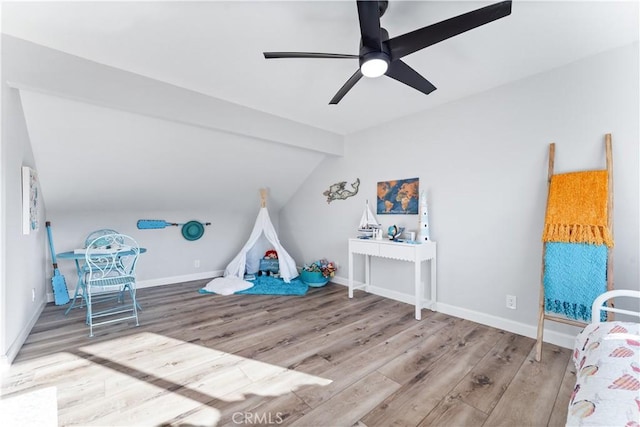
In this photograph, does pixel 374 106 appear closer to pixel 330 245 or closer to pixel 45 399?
pixel 330 245

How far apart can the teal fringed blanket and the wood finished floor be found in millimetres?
395

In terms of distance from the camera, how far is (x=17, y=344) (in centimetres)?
214

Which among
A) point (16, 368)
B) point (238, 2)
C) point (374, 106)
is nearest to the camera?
point (238, 2)

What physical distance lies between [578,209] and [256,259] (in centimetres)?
409

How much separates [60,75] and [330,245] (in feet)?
11.2

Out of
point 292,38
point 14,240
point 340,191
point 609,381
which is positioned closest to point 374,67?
point 292,38

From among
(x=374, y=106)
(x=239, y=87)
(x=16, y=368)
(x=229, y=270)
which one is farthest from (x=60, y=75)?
(x=229, y=270)

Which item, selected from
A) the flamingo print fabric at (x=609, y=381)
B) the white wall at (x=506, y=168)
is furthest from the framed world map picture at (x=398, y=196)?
the flamingo print fabric at (x=609, y=381)

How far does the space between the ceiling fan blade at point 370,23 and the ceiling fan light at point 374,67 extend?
6 centimetres

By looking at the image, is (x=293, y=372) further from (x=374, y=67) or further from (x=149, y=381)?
(x=374, y=67)

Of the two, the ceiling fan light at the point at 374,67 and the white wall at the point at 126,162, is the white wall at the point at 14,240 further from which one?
the ceiling fan light at the point at 374,67

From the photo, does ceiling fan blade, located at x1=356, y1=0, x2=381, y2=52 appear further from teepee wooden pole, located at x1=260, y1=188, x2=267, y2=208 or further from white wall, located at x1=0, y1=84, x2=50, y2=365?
teepee wooden pole, located at x1=260, y1=188, x2=267, y2=208

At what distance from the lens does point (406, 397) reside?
5.43ft

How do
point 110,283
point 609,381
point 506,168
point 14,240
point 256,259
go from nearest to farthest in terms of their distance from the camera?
point 609,381 < point 14,240 < point 506,168 < point 110,283 < point 256,259
